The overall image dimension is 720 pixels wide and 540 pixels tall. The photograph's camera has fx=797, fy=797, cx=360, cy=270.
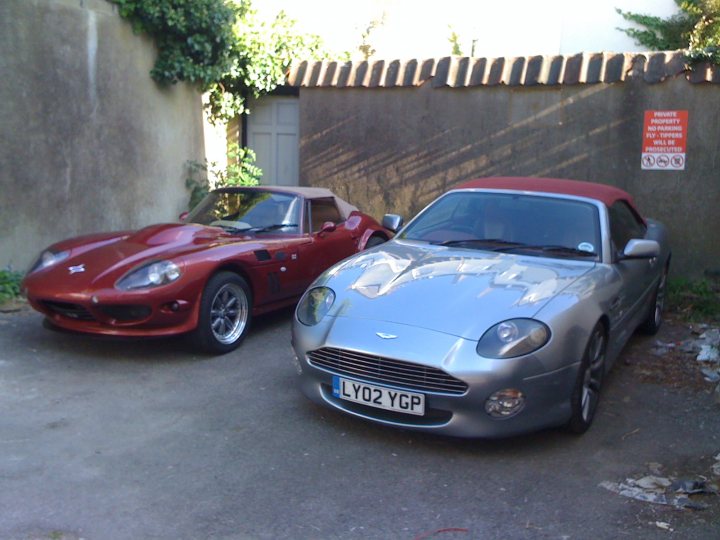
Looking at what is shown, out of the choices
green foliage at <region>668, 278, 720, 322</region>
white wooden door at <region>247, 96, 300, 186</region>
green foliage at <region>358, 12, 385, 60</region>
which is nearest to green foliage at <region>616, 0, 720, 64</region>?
green foliage at <region>358, 12, 385, 60</region>

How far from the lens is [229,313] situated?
250 inches

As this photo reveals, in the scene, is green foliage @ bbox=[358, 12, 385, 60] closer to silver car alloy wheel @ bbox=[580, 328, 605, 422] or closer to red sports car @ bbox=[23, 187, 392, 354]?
red sports car @ bbox=[23, 187, 392, 354]

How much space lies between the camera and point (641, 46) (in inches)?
560

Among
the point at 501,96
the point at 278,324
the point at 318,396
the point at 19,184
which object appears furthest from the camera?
the point at 501,96

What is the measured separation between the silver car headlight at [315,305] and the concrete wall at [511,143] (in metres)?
4.90

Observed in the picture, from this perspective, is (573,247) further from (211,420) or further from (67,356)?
(67,356)

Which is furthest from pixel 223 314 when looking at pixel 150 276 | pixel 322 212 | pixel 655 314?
pixel 655 314

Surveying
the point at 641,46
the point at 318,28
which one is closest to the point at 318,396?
the point at 318,28

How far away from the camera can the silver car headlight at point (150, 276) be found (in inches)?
225

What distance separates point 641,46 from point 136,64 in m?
9.21

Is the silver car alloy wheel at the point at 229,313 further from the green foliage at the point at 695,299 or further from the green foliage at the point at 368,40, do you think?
the green foliage at the point at 368,40

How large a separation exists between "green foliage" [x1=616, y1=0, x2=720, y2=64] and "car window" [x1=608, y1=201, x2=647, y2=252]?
265 inches

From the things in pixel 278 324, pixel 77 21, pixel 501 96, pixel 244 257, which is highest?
pixel 77 21

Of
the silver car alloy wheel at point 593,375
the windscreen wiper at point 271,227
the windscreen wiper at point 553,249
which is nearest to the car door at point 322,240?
the windscreen wiper at point 271,227
